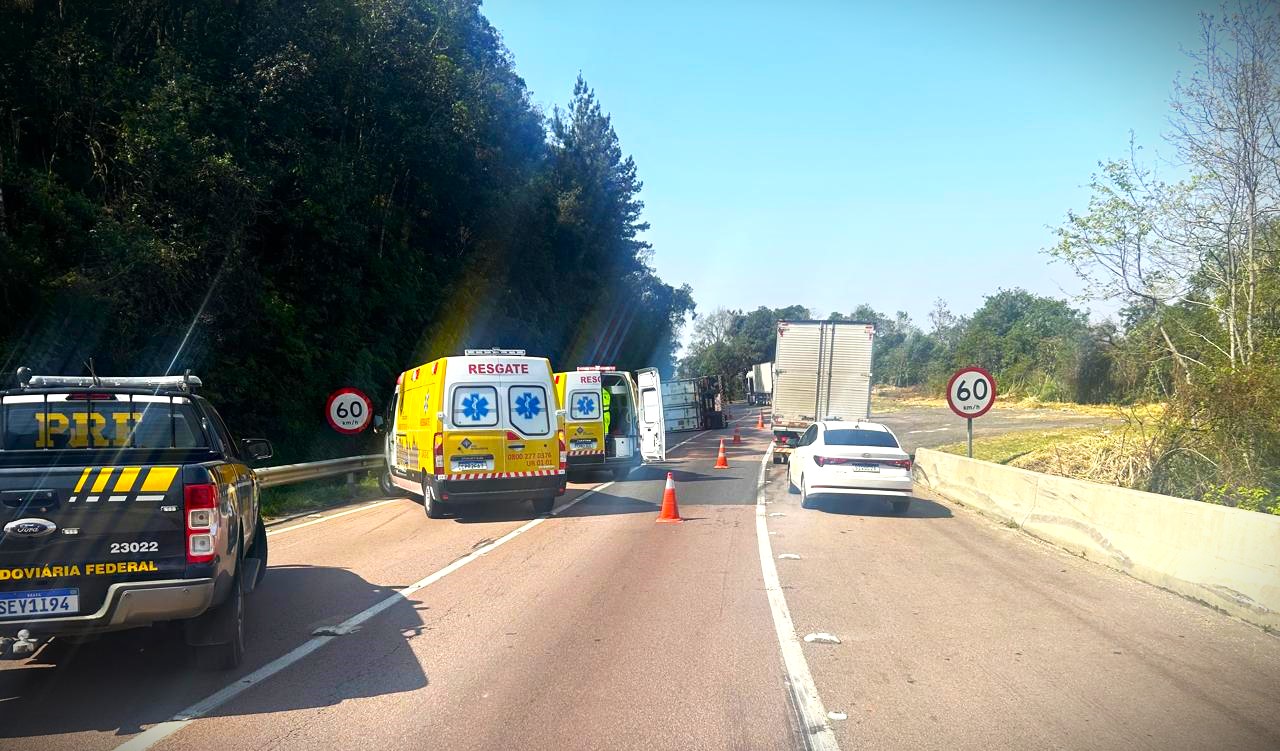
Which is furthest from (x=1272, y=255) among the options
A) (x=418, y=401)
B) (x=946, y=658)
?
(x=418, y=401)

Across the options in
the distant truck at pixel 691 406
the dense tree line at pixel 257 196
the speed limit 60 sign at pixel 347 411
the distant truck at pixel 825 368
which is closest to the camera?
the dense tree line at pixel 257 196

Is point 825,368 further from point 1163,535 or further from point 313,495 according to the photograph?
point 1163,535

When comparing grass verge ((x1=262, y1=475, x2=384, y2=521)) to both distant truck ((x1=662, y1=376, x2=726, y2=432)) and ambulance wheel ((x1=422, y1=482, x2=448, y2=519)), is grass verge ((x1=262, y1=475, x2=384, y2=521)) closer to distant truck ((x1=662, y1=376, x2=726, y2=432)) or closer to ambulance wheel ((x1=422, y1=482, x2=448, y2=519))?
ambulance wheel ((x1=422, y1=482, x2=448, y2=519))

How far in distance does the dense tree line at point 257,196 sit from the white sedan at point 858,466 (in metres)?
13.0

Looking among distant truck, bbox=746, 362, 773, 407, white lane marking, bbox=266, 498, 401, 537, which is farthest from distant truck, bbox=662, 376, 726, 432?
white lane marking, bbox=266, 498, 401, 537

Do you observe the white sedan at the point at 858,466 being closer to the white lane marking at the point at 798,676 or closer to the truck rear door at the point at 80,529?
the white lane marking at the point at 798,676

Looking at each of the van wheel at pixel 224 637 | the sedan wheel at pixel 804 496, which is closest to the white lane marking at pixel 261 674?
the van wheel at pixel 224 637

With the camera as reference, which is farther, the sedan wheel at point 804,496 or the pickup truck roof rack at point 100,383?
the sedan wheel at point 804,496

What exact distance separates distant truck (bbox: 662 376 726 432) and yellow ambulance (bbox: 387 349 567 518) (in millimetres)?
25128

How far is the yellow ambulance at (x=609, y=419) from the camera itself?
2175cm

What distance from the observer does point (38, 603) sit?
5.51 meters

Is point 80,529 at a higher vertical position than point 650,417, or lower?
higher

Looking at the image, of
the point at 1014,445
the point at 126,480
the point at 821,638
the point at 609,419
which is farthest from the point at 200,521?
the point at 1014,445

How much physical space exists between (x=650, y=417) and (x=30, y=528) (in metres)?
21.2
